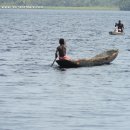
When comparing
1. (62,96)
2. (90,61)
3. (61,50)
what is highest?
(61,50)

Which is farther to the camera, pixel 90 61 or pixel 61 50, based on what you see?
pixel 90 61

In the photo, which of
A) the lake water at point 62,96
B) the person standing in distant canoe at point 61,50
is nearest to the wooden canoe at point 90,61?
the person standing in distant canoe at point 61,50

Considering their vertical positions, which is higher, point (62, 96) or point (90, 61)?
point (62, 96)

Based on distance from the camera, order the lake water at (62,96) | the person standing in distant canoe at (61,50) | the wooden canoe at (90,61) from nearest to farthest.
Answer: the lake water at (62,96) < the person standing in distant canoe at (61,50) < the wooden canoe at (90,61)

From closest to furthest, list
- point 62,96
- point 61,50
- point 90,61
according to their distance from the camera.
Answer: point 62,96 < point 61,50 < point 90,61

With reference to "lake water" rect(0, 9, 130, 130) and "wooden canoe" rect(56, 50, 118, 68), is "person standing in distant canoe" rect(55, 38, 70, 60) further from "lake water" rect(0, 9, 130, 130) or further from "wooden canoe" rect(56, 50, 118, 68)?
"lake water" rect(0, 9, 130, 130)

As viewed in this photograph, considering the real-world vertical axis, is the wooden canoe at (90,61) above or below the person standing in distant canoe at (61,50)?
below

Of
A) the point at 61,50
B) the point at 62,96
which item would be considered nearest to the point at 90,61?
the point at 61,50

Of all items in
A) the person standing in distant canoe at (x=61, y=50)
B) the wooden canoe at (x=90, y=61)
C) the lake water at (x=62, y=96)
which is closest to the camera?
the lake water at (x=62, y=96)

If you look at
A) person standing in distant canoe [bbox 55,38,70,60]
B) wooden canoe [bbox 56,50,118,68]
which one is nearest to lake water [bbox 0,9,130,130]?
wooden canoe [bbox 56,50,118,68]

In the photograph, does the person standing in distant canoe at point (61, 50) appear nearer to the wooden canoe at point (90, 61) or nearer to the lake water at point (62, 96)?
the wooden canoe at point (90, 61)

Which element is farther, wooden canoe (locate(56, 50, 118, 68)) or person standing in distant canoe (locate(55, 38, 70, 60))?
wooden canoe (locate(56, 50, 118, 68))

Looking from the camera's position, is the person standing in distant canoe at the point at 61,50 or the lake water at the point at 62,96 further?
the person standing in distant canoe at the point at 61,50

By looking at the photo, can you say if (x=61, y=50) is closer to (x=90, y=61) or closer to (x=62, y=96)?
(x=90, y=61)
